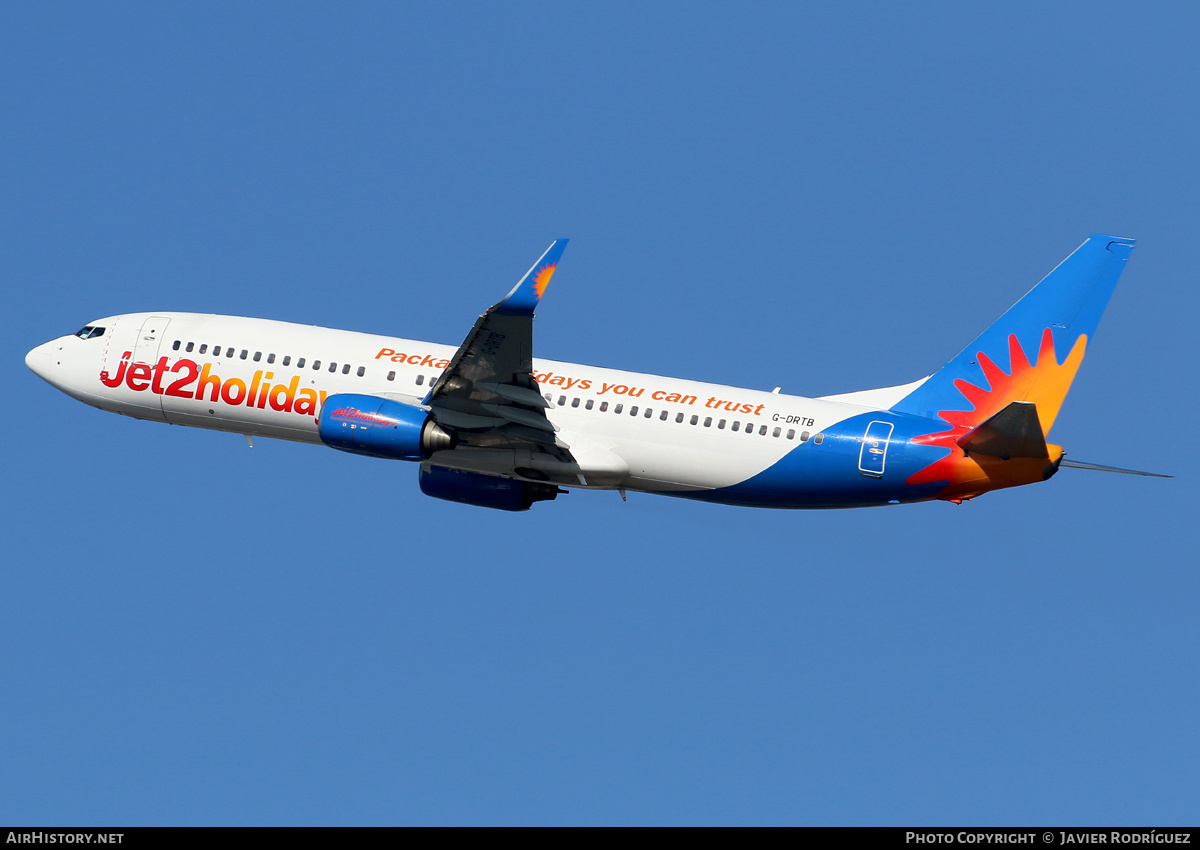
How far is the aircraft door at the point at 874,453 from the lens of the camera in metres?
38.6

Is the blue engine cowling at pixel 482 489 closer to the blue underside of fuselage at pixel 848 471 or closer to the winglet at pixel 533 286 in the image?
the blue underside of fuselage at pixel 848 471

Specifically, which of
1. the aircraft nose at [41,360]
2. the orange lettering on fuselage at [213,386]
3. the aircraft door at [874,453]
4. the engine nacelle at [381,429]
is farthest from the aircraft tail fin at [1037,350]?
the aircraft nose at [41,360]

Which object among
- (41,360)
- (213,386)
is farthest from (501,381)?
(41,360)

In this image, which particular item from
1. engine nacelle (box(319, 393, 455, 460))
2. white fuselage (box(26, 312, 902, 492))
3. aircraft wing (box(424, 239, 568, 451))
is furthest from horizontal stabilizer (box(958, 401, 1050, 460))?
engine nacelle (box(319, 393, 455, 460))

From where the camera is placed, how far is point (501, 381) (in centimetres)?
3872

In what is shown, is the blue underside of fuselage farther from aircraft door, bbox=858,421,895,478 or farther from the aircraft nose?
the aircraft nose

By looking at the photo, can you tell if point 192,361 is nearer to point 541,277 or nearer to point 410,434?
point 410,434

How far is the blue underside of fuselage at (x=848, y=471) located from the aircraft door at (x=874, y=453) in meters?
0.06

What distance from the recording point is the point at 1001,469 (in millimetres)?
37531
